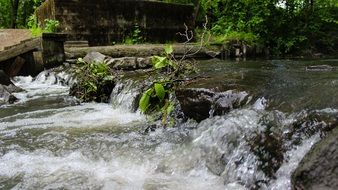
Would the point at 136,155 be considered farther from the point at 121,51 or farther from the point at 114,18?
the point at 114,18

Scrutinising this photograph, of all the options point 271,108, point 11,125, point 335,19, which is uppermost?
point 335,19

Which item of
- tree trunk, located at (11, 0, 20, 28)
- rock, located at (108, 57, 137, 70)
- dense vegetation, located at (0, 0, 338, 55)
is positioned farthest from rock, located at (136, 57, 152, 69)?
tree trunk, located at (11, 0, 20, 28)

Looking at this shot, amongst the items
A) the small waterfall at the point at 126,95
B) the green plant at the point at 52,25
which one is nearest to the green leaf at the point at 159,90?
the small waterfall at the point at 126,95

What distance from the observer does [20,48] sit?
36.6 ft

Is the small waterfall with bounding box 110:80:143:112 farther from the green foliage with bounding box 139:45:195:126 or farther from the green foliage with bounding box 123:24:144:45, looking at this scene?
the green foliage with bounding box 123:24:144:45

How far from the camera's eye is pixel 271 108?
15.1 ft

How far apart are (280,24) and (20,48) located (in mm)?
9853

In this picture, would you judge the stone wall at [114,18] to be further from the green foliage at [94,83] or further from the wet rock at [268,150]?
the wet rock at [268,150]

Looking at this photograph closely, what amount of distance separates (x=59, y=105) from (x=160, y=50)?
5227mm

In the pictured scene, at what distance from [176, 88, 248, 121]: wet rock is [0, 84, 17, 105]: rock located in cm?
436

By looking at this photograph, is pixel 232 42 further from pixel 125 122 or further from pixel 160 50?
pixel 125 122

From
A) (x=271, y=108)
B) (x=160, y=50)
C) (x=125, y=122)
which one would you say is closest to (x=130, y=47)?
(x=160, y=50)

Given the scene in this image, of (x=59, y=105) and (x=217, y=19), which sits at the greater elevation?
(x=217, y=19)

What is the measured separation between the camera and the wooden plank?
11.0 metres
